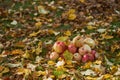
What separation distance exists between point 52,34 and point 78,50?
1260 mm

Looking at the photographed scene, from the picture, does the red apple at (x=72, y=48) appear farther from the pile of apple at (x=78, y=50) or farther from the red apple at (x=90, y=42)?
the red apple at (x=90, y=42)

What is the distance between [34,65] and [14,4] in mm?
3348

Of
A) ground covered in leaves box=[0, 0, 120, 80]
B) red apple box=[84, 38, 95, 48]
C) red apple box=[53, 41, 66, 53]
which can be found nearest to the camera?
ground covered in leaves box=[0, 0, 120, 80]

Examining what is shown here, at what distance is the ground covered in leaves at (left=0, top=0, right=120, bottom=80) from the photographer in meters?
4.41

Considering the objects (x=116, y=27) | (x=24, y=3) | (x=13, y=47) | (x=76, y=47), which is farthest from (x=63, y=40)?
(x=24, y=3)

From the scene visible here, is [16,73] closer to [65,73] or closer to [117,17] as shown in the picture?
[65,73]

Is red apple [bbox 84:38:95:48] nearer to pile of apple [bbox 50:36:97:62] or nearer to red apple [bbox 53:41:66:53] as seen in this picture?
pile of apple [bbox 50:36:97:62]

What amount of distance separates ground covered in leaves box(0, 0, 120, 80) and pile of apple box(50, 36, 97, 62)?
10 centimetres

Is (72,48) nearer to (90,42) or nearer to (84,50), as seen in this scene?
(84,50)

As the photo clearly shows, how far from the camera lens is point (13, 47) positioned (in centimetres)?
563

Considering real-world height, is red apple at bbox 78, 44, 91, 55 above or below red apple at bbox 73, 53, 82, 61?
above

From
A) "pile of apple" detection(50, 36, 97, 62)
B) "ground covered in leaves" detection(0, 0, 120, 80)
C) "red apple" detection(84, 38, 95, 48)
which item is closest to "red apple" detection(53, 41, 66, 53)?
"pile of apple" detection(50, 36, 97, 62)

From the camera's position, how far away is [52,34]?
6.04 meters

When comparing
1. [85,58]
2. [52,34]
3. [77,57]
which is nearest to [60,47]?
[77,57]
